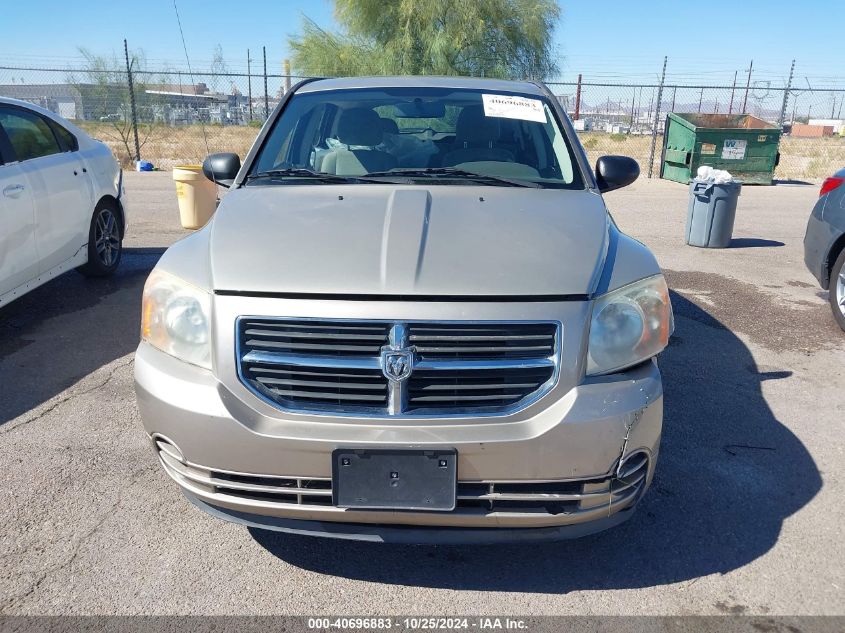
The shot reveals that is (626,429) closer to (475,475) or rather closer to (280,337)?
(475,475)

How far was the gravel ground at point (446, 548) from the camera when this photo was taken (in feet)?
8.37

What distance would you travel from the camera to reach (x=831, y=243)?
18.2ft

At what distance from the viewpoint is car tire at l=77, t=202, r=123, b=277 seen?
20.7 feet

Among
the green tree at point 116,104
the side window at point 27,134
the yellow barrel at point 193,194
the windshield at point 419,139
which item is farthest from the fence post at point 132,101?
the windshield at point 419,139

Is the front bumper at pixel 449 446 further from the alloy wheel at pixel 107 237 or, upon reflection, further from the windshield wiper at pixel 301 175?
the alloy wheel at pixel 107 237

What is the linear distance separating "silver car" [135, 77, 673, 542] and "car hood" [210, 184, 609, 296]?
11 mm

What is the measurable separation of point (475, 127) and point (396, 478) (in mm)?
2318

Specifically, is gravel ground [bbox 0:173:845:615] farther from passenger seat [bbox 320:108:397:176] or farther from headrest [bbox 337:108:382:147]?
headrest [bbox 337:108:382:147]

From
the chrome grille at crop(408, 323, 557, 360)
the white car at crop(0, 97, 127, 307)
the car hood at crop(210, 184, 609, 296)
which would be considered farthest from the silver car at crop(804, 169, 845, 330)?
the white car at crop(0, 97, 127, 307)

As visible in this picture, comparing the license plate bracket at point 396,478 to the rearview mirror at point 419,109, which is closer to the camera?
Result: the license plate bracket at point 396,478

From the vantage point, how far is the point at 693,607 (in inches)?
99.3

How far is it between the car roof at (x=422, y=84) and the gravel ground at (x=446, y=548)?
206 centimetres

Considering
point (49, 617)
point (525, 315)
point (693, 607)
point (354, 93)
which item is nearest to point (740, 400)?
point (693, 607)

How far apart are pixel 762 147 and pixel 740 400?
1375 cm
